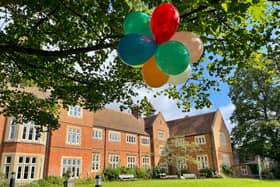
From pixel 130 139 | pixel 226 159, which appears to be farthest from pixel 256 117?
pixel 130 139

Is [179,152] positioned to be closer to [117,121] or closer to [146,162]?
[146,162]

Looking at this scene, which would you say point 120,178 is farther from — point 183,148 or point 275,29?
point 275,29

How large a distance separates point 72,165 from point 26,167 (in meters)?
4.78

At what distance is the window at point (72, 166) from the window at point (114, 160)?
204 inches

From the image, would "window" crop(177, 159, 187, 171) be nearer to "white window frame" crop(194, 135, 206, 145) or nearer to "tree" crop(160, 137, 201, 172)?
"tree" crop(160, 137, 201, 172)

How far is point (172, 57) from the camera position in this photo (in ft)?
12.0

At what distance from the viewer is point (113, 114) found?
3328 cm

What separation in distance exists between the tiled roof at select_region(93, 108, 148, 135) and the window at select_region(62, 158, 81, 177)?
4.92 metres

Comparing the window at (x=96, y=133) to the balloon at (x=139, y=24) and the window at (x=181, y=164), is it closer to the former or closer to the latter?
the window at (x=181, y=164)

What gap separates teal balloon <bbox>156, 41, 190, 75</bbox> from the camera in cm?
365

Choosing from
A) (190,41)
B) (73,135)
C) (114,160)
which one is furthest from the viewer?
(114,160)

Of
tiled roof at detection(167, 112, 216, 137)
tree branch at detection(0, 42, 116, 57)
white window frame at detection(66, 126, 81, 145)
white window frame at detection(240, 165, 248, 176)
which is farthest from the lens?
white window frame at detection(240, 165, 248, 176)

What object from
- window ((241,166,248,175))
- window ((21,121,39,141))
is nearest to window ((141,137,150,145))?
window ((241,166,248,175))

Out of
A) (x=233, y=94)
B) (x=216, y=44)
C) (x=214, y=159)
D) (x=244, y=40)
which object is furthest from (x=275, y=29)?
(x=233, y=94)
